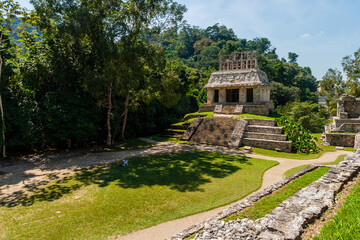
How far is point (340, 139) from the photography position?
15367mm

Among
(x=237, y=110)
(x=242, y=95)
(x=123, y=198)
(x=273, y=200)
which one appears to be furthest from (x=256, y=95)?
(x=123, y=198)

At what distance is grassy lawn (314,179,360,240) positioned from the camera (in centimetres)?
325

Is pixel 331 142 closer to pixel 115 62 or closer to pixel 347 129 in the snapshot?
pixel 347 129

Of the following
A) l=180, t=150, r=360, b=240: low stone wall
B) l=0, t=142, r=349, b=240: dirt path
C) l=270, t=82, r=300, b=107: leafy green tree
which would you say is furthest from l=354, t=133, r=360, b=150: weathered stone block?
l=270, t=82, r=300, b=107: leafy green tree

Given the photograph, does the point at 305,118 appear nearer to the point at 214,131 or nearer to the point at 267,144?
the point at 267,144

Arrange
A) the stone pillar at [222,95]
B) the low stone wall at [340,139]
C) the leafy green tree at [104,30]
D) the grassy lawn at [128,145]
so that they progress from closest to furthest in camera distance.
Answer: the leafy green tree at [104,30] → the grassy lawn at [128,145] → the low stone wall at [340,139] → the stone pillar at [222,95]

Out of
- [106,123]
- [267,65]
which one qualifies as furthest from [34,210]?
[267,65]

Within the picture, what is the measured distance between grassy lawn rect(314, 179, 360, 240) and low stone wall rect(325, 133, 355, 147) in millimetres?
13211

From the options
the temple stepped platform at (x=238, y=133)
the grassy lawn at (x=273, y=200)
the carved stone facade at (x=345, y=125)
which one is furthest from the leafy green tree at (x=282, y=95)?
the grassy lawn at (x=273, y=200)

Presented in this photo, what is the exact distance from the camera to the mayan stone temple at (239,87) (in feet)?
68.0

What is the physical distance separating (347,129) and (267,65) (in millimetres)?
30802

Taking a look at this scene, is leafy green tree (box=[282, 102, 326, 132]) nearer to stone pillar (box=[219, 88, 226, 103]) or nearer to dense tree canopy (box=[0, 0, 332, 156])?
stone pillar (box=[219, 88, 226, 103])

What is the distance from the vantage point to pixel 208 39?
267 ft

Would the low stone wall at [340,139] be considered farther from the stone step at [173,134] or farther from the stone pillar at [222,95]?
the stone step at [173,134]
